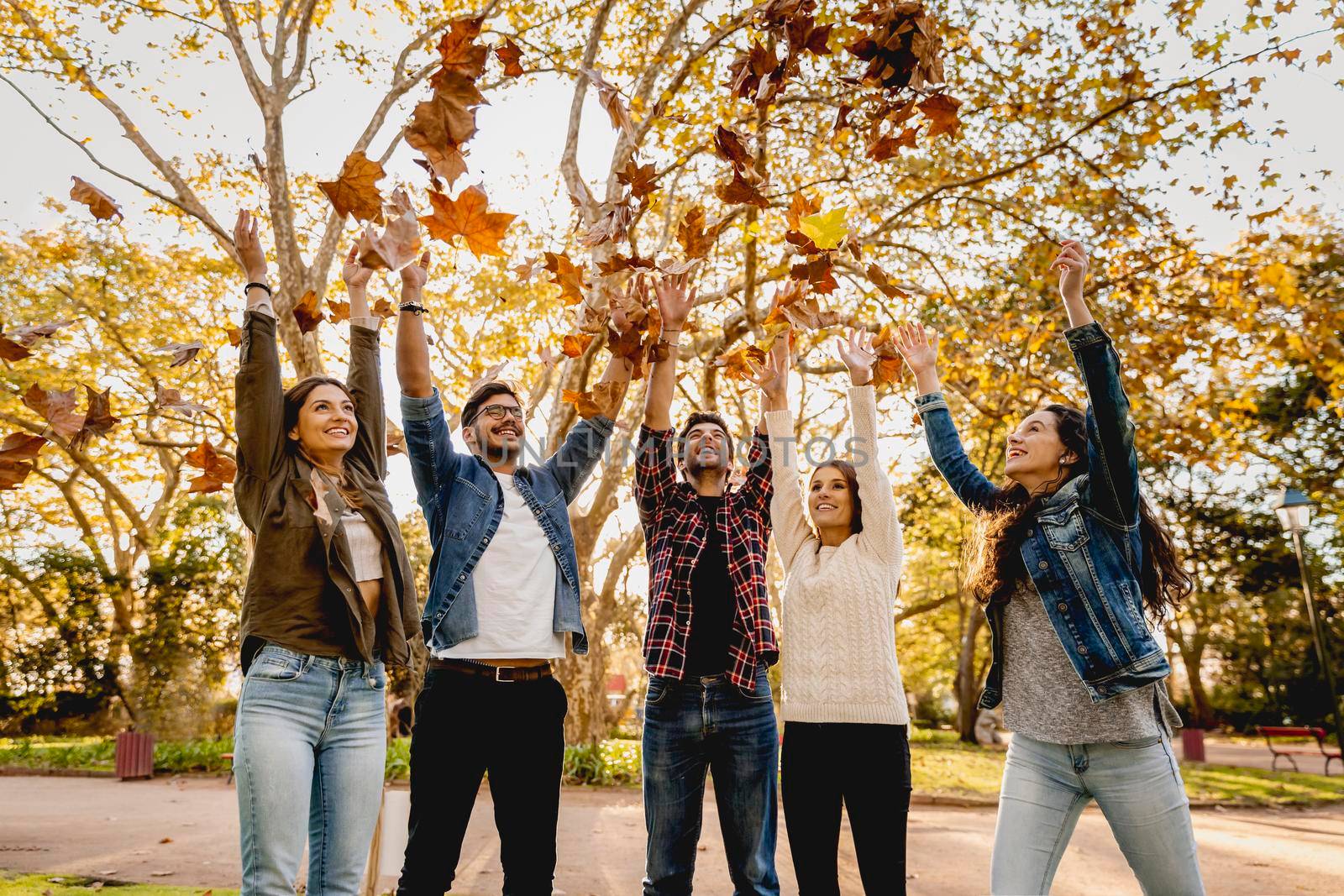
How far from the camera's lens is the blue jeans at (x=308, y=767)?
241 centimetres

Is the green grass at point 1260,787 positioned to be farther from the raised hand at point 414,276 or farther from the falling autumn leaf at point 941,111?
the raised hand at point 414,276

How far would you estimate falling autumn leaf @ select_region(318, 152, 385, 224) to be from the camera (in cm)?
268

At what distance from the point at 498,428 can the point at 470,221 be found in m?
0.99

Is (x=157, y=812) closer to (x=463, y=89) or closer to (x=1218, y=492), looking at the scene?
(x=463, y=89)

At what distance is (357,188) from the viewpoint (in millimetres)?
2717

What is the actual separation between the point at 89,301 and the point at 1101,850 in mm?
17012

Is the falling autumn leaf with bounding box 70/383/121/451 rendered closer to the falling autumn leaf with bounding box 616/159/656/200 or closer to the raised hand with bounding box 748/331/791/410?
the falling autumn leaf with bounding box 616/159/656/200

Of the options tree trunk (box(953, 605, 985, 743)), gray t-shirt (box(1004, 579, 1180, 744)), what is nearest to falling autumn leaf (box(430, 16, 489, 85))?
gray t-shirt (box(1004, 579, 1180, 744))

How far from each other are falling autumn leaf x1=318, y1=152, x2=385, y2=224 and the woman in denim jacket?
2089 millimetres

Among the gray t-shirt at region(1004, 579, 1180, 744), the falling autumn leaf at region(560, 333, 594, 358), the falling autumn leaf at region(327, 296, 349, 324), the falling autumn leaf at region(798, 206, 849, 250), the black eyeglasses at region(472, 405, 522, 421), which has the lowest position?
the gray t-shirt at region(1004, 579, 1180, 744)

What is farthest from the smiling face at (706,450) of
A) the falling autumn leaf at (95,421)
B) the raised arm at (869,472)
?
the falling autumn leaf at (95,421)

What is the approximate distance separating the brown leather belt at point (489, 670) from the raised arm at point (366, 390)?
2.28 ft

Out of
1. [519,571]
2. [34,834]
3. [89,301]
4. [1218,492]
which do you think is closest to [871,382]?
→ [519,571]

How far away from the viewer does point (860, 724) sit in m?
3.08
